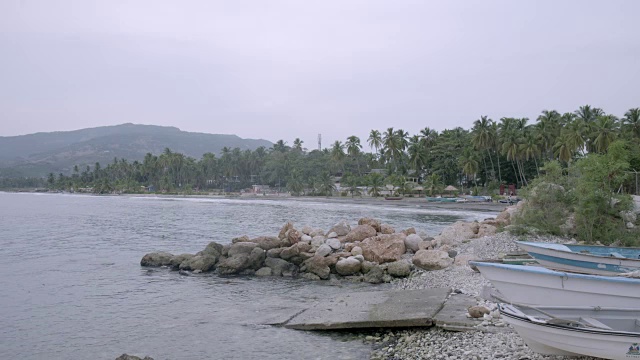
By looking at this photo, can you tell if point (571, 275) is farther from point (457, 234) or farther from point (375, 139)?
point (375, 139)

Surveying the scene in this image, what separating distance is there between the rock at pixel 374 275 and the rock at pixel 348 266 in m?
0.60

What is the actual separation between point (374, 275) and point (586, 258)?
7.34 metres

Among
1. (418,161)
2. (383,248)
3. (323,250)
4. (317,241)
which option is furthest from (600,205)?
(418,161)

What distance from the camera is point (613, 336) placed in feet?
24.2

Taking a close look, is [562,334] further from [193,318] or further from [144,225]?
[144,225]

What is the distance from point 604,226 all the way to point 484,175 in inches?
2740

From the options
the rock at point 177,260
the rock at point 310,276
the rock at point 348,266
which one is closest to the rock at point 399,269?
the rock at point 348,266

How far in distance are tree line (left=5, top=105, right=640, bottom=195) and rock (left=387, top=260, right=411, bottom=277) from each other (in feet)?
47.7

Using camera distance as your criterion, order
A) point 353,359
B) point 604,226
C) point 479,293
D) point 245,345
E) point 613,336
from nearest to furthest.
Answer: point 613,336
point 353,359
point 245,345
point 479,293
point 604,226

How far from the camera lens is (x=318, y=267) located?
1970 centimetres

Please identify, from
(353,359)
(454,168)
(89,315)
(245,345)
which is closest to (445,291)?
(353,359)

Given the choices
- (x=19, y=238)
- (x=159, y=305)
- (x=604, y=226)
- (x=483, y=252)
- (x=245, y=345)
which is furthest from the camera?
Result: (x=19, y=238)

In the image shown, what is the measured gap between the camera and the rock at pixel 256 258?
2106 cm

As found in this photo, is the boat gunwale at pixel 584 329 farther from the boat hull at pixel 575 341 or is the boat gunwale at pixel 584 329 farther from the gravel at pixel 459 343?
the gravel at pixel 459 343
